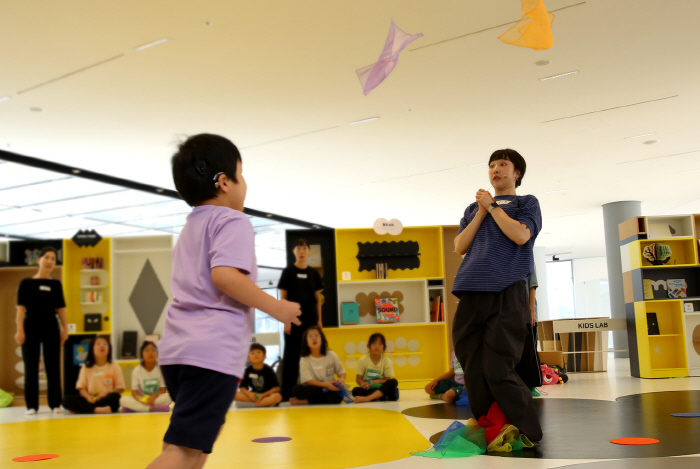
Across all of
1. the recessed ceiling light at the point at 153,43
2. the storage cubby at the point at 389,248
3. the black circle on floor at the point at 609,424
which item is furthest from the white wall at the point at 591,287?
the recessed ceiling light at the point at 153,43

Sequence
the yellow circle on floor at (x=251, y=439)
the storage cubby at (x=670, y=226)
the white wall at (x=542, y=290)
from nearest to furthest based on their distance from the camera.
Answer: the yellow circle on floor at (x=251, y=439), the storage cubby at (x=670, y=226), the white wall at (x=542, y=290)

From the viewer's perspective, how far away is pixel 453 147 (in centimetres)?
893

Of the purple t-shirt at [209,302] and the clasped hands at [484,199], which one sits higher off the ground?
the clasped hands at [484,199]

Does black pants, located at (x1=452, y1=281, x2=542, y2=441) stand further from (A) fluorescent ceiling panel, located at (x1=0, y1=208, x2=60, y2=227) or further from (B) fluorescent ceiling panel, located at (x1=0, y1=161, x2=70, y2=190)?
(A) fluorescent ceiling panel, located at (x1=0, y1=208, x2=60, y2=227)

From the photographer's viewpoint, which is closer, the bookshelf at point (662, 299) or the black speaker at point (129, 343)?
the bookshelf at point (662, 299)

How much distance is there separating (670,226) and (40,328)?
720 cm

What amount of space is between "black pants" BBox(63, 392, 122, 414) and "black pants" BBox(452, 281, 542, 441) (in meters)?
4.27

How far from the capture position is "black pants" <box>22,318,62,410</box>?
19.5ft

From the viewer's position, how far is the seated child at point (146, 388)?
5.87 metres

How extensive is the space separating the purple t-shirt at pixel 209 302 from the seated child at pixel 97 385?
4.93 m

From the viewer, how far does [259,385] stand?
6078 mm

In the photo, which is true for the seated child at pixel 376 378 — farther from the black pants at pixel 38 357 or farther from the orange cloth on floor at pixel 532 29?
the orange cloth on floor at pixel 532 29

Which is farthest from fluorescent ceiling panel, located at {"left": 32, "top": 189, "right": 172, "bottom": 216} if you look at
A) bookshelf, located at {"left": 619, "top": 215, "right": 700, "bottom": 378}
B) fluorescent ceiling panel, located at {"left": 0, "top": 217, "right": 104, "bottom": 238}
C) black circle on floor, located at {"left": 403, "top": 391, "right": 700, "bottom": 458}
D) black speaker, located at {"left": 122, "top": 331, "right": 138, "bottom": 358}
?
bookshelf, located at {"left": 619, "top": 215, "right": 700, "bottom": 378}

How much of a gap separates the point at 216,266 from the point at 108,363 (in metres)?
5.36
